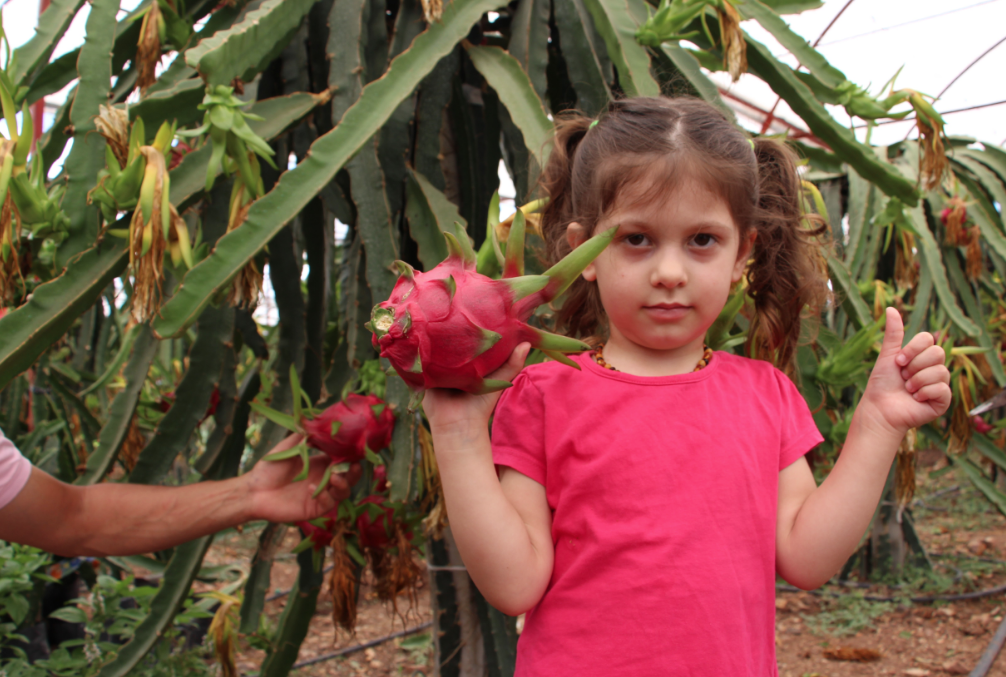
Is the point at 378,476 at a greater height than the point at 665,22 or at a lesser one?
lesser

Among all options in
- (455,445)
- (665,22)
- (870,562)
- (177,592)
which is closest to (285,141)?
(665,22)

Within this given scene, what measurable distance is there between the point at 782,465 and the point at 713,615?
7.2 inches

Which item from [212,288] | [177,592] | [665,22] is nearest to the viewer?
[212,288]

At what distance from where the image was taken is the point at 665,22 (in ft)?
3.55

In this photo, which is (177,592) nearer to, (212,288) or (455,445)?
(212,288)

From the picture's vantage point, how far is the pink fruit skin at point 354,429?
3.21 ft

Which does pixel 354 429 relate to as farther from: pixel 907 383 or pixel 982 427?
pixel 982 427

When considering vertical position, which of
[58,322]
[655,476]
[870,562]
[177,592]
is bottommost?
[870,562]

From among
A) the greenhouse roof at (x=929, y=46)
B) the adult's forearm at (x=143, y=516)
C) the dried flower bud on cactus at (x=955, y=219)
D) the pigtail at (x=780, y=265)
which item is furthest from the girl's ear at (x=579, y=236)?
the greenhouse roof at (x=929, y=46)

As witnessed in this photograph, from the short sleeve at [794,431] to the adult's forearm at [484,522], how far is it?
294mm

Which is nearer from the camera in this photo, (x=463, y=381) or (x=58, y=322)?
(x=463, y=381)

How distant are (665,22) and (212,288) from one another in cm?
75

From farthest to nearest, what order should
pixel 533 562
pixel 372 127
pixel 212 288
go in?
pixel 372 127 → pixel 212 288 → pixel 533 562

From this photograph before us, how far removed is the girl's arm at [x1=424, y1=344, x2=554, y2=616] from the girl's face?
0.47ft
